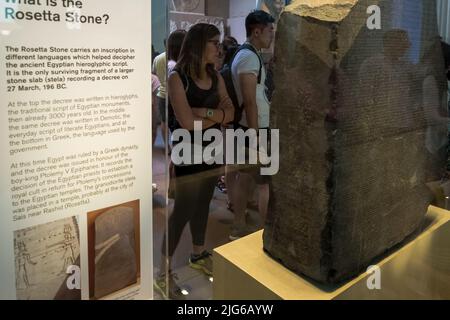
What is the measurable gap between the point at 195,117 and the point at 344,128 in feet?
2.82

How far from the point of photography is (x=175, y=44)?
1.87 metres

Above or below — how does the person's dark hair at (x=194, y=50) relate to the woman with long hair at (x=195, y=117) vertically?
above

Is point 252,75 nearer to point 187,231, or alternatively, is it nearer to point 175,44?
point 175,44

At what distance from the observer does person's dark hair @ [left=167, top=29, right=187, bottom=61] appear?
73.2 inches


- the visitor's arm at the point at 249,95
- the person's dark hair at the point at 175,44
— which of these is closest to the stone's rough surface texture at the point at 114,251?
the person's dark hair at the point at 175,44

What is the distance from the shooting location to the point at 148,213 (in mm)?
1241

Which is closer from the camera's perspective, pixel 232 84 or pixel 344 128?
pixel 344 128

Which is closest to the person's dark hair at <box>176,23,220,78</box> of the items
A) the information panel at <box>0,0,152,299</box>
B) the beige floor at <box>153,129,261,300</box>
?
the beige floor at <box>153,129,261,300</box>

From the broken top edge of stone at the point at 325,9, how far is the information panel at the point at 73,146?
41 centimetres

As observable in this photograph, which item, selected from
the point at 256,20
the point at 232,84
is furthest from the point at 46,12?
the point at 256,20

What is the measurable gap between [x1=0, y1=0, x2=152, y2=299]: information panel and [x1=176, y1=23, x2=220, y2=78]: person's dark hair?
598 millimetres

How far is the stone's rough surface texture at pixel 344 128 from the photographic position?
3.25ft

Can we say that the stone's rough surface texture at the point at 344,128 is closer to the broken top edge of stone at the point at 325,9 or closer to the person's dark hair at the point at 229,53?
the broken top edge of stone at the point at 325,9
